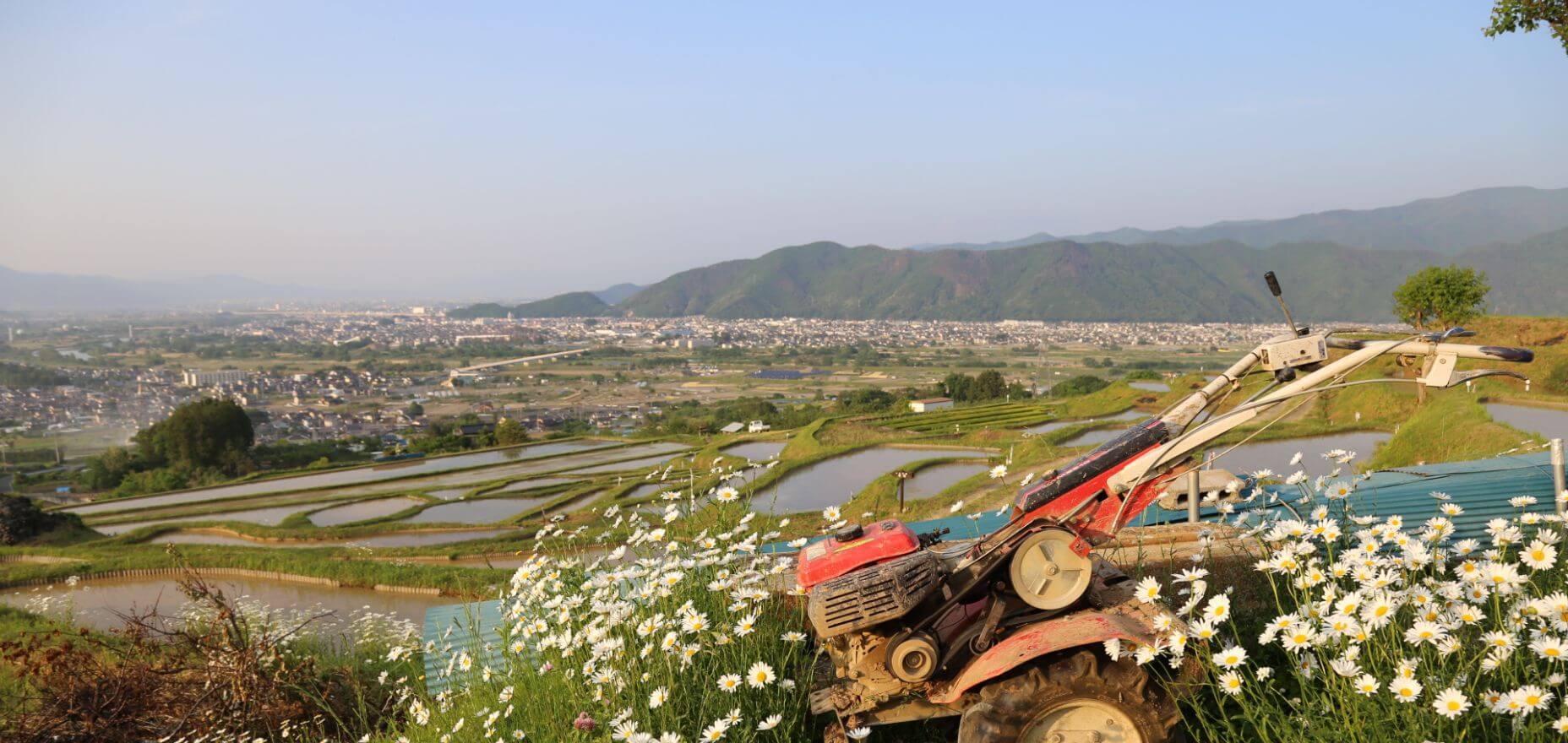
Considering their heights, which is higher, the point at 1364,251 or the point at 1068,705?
the point at 1364,251

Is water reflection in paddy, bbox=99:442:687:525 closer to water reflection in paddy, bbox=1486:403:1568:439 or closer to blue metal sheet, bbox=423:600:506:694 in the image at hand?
blue metal sheet, bbox=423:600:506:694

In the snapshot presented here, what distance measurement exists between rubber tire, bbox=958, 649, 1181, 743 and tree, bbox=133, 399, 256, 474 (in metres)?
47.5

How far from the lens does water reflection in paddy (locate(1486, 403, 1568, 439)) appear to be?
526 inches

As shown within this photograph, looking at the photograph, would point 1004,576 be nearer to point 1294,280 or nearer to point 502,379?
point 502,379

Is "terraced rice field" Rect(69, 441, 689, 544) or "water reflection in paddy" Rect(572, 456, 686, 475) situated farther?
"water reflection in paddy" Rect(572, 456, 686, 475)

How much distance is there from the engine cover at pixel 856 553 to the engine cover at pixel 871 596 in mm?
261

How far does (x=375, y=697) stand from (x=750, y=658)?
514cm

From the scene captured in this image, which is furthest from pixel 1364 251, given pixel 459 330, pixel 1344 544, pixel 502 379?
pixel 1344 544

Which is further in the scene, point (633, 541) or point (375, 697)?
point (375, 697)

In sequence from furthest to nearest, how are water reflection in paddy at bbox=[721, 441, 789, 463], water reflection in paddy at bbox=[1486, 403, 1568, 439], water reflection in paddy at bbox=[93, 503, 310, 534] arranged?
water reflection in paddy at bbox=[721, 441, 789, 463] < water reflection in paddy at bbox=[93, 503, 310, 534] < water reflection in paddy at bbox=[1486, 403, 1568, 439]

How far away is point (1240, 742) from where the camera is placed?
9.36 ft

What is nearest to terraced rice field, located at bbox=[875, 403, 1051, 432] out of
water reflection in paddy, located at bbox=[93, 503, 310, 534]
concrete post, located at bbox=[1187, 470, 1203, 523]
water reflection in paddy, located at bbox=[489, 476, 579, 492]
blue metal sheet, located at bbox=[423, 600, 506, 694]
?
water reflection in paddy, located at bbox=[489, 476, 579, 492]

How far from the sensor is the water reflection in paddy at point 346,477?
3359cm

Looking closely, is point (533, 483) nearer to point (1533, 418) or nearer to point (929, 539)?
point (1533, 418)
